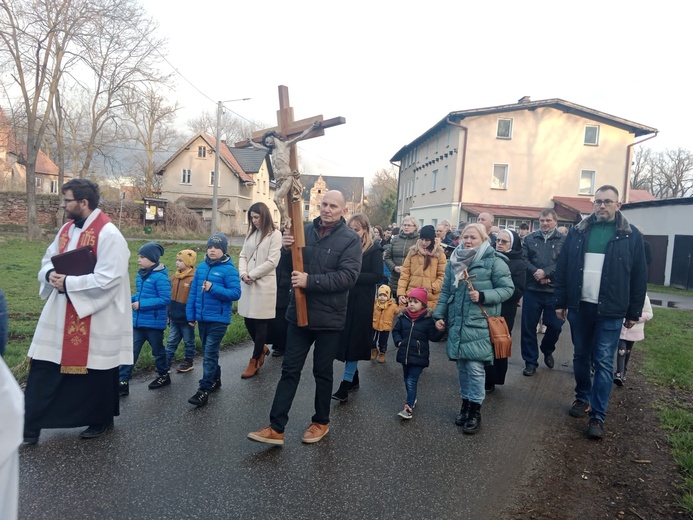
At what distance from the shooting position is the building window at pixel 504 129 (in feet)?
96.8

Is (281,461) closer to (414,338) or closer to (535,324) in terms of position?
(414,338)

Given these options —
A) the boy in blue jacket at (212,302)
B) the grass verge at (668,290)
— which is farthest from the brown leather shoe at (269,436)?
the grass verge at (668,290)

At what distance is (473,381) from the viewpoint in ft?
15.1

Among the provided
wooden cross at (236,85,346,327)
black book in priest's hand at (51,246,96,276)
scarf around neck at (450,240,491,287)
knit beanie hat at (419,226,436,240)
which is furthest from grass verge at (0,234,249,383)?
scarf around neck at (450,240,491,287)

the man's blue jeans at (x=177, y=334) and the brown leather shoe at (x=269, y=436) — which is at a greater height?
the man's blue jeans at (x=177, y=334)

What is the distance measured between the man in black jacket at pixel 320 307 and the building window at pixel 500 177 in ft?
89.2

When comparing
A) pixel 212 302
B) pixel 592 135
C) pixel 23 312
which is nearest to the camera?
pixel 212 302

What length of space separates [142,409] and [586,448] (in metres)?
3.83

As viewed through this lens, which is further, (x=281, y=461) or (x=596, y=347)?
(x=596, y=347)

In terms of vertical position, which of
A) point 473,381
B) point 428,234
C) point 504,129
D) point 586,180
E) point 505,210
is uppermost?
point 504,129

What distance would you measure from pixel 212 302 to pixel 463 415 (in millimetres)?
2631

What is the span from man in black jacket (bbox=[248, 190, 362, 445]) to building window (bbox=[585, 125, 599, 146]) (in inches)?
1188

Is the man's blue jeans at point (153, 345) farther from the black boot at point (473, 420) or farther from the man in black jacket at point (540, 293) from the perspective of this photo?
the man in black jacket at point (540, 293)

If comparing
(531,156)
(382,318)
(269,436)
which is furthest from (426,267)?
(531,156)
